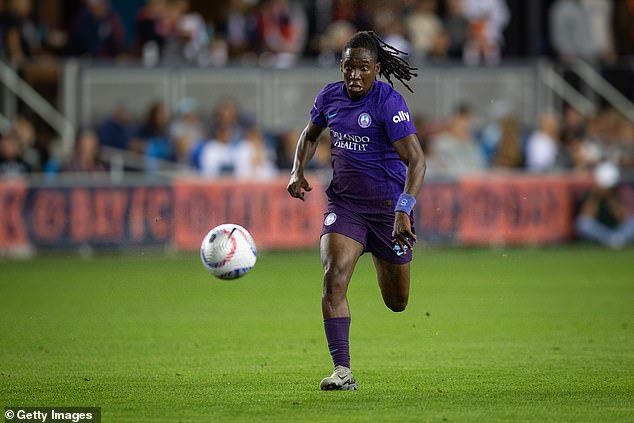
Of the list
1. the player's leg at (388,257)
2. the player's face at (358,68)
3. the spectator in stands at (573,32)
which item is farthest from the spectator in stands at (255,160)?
the player's face at (358,68)

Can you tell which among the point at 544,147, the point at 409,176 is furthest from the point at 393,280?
the point at 544,147

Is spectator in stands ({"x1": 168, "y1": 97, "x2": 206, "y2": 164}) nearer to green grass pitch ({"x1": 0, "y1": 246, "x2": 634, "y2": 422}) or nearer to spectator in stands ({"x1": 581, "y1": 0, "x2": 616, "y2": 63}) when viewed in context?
green grass pitch ({"x1": 0, "y1": 246, "x2": 634, "y2": 422})

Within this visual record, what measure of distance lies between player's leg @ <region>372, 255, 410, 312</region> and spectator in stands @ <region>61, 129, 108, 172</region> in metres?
13.7

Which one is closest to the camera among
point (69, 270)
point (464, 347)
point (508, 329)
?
point (464, 347)

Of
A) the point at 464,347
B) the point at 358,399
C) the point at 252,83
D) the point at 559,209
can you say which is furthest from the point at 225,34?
the point at 358,399

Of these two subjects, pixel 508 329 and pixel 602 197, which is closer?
pixel 508 329

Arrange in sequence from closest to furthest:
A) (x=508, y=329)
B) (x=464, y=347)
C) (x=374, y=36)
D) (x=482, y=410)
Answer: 1. (x=482, y=410)
2. (x=374, y=36)
3. (x=464, y=347)
4. (x=508, y=329)

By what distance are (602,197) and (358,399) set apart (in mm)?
16838

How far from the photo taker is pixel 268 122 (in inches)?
1022

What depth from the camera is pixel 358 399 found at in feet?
28.3

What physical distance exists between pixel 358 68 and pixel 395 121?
0.46 meters

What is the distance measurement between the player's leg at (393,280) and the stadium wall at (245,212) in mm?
13258

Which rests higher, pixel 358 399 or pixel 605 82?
pixel 605 82

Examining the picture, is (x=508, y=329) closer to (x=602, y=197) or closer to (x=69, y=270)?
(x=69, y=270)
